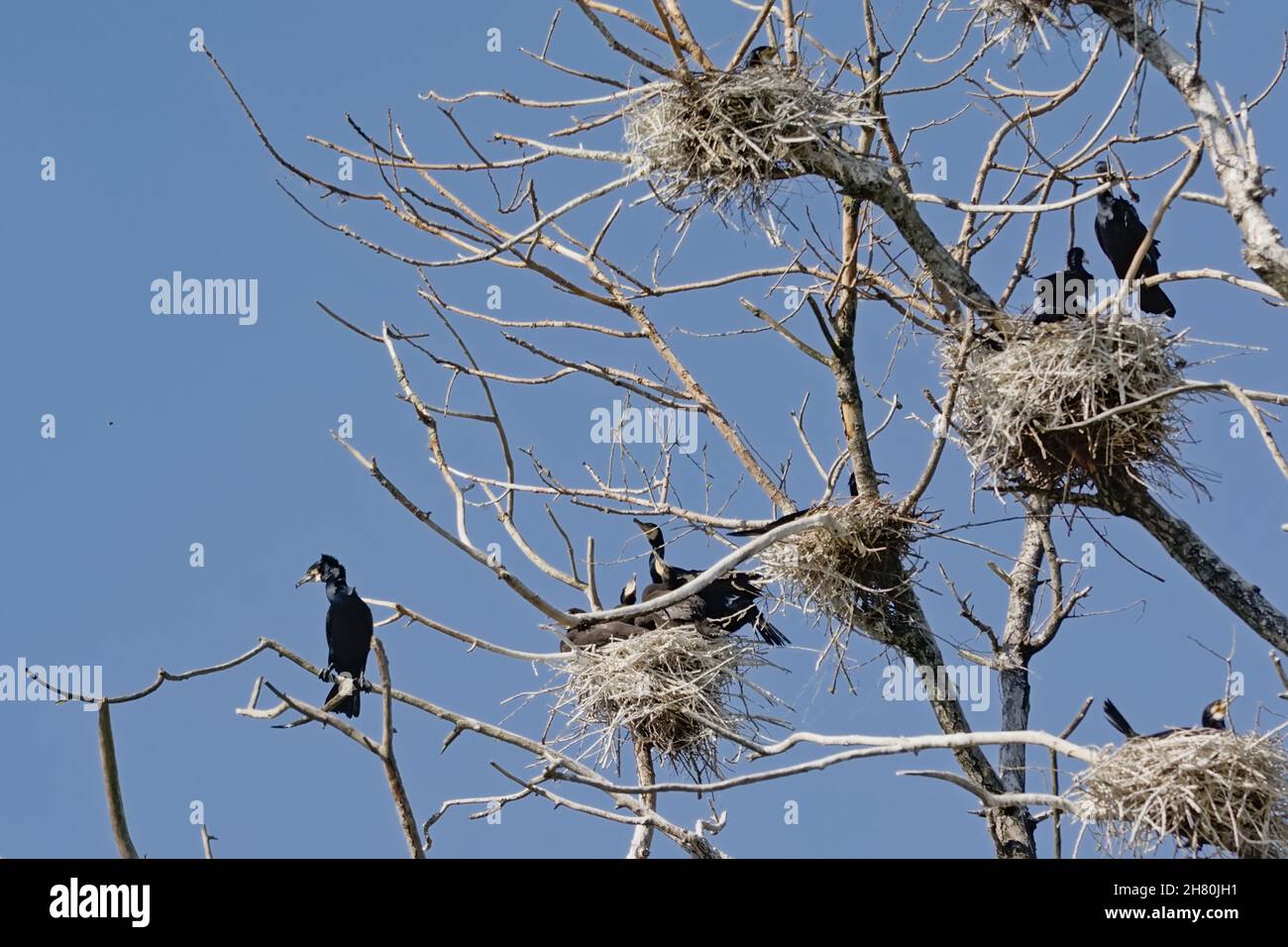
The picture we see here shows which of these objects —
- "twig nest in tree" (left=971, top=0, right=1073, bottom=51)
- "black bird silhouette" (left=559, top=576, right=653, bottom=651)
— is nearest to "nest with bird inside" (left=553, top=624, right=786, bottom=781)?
"black bird silhouette" (left=559, top=576, right=653, bottom=651)

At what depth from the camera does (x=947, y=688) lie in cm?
783

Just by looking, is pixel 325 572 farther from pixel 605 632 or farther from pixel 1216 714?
pixel 1216 714

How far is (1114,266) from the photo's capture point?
9.17 m

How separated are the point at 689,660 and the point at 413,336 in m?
2.08

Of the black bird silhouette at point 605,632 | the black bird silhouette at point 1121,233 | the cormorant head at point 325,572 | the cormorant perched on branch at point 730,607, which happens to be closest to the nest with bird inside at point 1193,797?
the cormorant perched on branch at point 730,607

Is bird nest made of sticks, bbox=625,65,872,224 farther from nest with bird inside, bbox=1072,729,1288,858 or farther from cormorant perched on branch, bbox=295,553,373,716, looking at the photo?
cormorant perched on branch, bbox=295,553,373,716

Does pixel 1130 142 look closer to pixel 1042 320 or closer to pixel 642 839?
pixel 1042 320

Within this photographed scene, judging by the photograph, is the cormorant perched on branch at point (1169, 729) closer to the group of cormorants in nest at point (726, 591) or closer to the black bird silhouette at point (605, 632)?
the group of cormorants in nest at point (726, 591)

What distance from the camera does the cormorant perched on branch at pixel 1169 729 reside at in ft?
19.8

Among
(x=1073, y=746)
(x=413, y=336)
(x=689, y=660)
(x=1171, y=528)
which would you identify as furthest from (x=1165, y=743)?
(x=413, y=336)

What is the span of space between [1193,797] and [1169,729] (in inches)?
16.9

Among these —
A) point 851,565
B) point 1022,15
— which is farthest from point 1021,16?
point 851,565

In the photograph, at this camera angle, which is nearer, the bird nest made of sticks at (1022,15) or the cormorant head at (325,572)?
the bird nest made of sticks at (1022,15)
